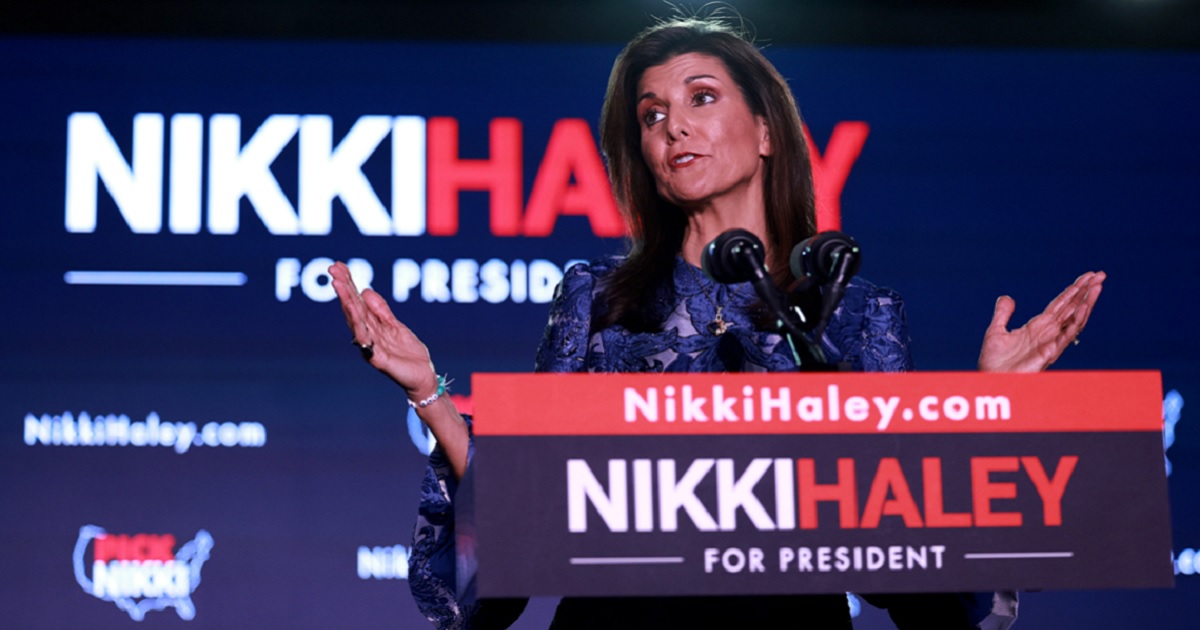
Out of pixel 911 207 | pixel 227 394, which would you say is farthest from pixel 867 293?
pixel 227 394

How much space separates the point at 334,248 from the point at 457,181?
0.41 meters

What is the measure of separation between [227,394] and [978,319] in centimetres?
225

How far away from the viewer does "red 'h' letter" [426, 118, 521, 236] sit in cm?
379

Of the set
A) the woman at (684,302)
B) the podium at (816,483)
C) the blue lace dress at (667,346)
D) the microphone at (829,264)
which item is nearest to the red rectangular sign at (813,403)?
the podium at (816,483)

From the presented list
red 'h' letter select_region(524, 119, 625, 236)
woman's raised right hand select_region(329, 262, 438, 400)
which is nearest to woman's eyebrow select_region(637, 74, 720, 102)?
woman's raised right hand select_region(329, 262, 438, 400)

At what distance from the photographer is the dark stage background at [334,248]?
3695mm

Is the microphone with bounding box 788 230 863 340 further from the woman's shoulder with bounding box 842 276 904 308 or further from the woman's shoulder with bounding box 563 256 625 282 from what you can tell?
the woman's shoulder with bounding box 563 256 625 282

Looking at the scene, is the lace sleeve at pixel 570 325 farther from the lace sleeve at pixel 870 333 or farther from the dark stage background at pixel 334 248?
the dark stage background at pixel 334 248

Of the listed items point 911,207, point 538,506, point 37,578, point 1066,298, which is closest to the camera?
point 538,506

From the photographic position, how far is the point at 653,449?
117cm

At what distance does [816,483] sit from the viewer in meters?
1.18

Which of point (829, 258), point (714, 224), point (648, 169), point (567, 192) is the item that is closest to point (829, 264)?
point (829, 258)

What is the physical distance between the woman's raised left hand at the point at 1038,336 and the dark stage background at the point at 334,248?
2.15m

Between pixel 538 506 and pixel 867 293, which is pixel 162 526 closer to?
pixel 867 293
